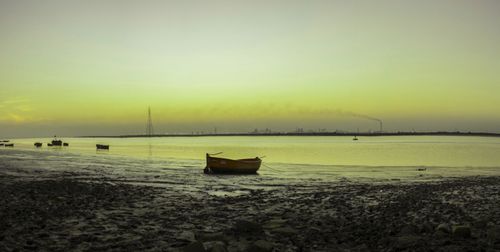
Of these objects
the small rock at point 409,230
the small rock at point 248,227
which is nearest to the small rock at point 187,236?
the small rock at point 248,227

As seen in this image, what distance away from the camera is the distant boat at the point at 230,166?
140 ft

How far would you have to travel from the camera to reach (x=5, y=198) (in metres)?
17.8

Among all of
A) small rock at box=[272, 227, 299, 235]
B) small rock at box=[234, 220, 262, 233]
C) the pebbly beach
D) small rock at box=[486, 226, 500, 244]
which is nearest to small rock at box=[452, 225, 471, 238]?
the pebbly beach

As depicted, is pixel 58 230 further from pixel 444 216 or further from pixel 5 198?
pixel 444 216

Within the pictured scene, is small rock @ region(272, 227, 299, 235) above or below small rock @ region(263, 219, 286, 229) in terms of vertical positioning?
above

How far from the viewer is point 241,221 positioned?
41.9 feet

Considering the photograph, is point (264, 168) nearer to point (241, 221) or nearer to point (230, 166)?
point (230, 166)

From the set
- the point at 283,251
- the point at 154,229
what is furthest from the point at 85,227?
the point at 283,251

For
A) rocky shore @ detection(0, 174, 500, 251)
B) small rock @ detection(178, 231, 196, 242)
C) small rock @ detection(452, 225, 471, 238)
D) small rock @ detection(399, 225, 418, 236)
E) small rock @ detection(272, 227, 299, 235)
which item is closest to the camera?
rocky shore @ detection(0, 174, 500, 251)

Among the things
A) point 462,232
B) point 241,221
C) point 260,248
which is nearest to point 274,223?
point 241,221

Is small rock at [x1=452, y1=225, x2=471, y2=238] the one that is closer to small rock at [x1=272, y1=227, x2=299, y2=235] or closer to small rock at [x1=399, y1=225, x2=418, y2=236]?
small rock at [x1=399, y1=225, x2=418, y2=236]

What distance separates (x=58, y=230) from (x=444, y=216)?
45.3 feet

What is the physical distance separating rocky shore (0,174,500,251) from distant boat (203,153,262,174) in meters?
19.6

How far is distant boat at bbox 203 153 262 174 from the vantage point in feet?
140
